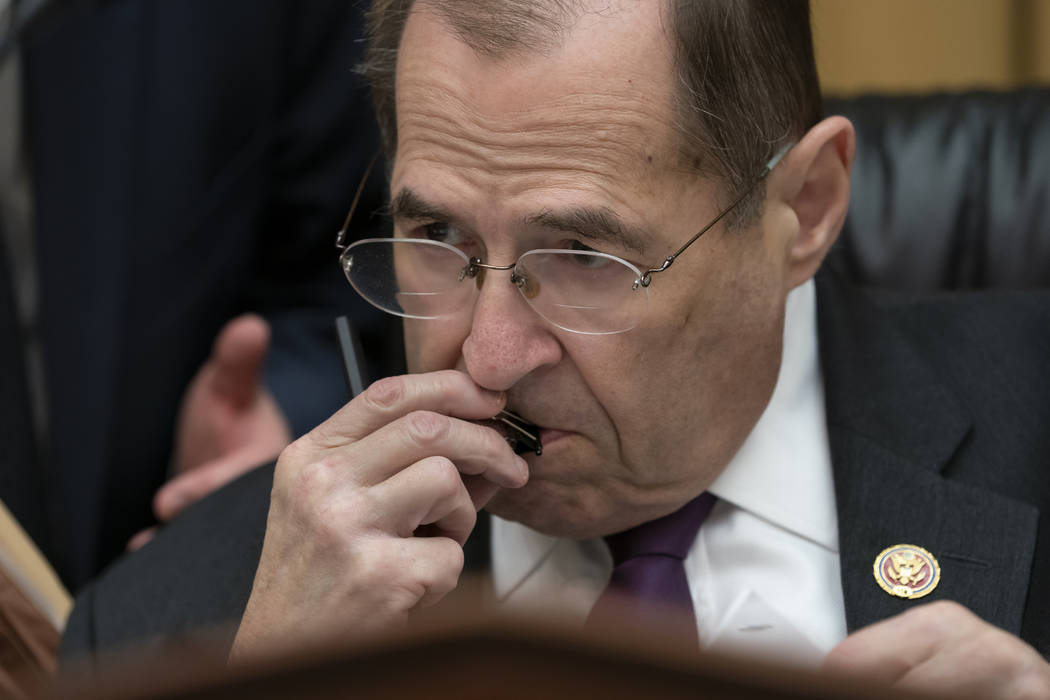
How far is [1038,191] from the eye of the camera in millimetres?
2127

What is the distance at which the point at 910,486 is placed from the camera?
1597mm

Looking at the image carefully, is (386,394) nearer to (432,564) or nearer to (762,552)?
(432,564)

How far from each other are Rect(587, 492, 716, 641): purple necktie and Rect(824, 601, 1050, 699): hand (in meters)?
0.39

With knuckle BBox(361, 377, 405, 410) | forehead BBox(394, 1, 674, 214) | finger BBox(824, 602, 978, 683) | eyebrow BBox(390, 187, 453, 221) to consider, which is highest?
forehead BBox(394, 1, 674, 214)

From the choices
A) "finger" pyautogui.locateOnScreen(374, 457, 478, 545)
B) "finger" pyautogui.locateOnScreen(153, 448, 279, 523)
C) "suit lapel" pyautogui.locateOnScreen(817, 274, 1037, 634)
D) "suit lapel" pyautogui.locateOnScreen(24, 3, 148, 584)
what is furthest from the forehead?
"suit lapel" pyautogui.locateOnScreen(24, 3, 148, 584)

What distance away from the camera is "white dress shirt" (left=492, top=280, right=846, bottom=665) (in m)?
1.56

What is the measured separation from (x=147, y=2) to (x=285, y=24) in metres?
0.29

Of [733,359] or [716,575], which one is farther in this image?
[716,575]

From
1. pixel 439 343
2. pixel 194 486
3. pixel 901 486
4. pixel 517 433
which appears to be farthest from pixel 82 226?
pixel 901 486

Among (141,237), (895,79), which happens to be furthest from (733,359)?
(895,79)

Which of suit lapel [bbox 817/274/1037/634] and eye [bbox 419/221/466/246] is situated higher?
eye [bbox 419/221/466/246]

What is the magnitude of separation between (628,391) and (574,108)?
0.34m

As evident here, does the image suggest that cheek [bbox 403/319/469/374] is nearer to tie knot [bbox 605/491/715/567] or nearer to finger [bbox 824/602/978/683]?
tie knot [bbox 605/491/715/567]

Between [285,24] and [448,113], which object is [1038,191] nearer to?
[448,113]
